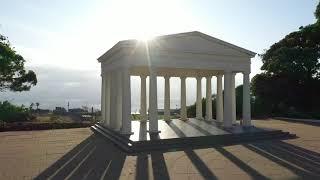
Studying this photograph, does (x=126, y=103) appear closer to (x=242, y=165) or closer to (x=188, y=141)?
(x=188, y=141)

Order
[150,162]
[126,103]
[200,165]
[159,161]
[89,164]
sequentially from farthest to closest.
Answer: [126,103] < [159,161] < [150,162] < [89,164] < [200,165]

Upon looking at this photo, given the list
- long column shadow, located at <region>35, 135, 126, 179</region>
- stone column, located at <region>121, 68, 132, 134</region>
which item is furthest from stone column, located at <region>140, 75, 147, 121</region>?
long column shadow, located at <region>35, 135, 126, 179</region>

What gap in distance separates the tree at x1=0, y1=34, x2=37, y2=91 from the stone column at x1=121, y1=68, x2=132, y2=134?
49.0 feet

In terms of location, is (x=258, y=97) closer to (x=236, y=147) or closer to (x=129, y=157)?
(x=236, y=147)

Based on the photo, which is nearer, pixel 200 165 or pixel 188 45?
pixel 200 165

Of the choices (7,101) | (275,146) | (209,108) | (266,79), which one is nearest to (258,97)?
(266,79)

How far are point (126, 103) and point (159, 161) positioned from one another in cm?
591

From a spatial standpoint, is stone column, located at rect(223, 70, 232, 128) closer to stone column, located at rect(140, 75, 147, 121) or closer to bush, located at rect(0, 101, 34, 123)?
stone column, located at rect(140, 75, 147, 121)

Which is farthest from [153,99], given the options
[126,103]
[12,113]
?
[12,113]

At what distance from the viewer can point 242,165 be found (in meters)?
15.4

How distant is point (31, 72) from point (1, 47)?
21.9ft

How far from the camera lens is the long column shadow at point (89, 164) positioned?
1395 centimetres

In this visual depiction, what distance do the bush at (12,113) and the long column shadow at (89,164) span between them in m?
15.6

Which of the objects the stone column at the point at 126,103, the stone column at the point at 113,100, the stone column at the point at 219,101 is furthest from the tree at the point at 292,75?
the stone column at the point at 126,103
